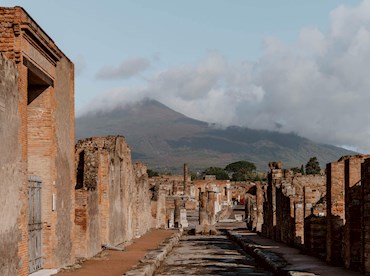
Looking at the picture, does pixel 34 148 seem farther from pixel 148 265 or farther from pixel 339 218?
pixel 339 218

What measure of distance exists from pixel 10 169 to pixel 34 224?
280 cm

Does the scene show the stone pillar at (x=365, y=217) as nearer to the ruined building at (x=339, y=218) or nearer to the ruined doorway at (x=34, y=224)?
the ruined building at (x=339, y=218)

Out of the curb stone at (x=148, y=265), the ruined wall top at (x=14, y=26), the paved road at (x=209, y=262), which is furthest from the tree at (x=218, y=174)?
the ruined wall top at (x=14, y=26)

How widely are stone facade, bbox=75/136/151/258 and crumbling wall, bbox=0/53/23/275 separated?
6.27 metres

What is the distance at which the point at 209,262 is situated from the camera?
20688 millimetres

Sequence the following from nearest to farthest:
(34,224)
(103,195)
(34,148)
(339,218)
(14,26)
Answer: (14,26)
(34,224)
(34,148)
(339,218)
(103,195)

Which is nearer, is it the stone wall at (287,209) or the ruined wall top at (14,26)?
the ruined wall top at (14,26)

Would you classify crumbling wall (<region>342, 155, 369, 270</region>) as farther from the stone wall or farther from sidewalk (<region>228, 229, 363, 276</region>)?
the stone wall

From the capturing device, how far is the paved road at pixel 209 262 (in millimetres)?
17781

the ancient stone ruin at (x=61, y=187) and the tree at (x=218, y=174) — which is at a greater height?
the ancient stone ruin at (x=61, y=187)

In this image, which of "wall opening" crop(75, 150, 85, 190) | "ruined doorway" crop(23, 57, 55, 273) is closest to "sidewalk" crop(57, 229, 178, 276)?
"ruined doorway" crop(23, 57, 55, 273)

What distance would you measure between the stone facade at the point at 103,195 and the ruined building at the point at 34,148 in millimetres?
1692

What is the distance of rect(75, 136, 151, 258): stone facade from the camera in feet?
59.9

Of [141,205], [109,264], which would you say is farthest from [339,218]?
[141,205]
